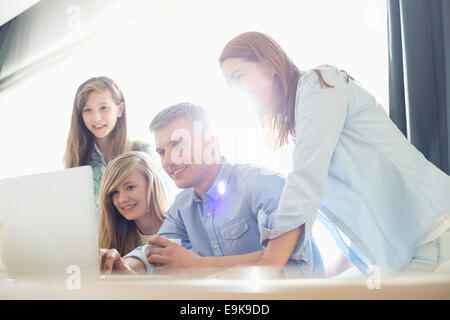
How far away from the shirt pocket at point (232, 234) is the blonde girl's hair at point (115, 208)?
0.42 metres

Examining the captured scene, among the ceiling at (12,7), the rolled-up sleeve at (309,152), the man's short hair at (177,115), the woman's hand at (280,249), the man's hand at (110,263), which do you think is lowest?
the man's hand at (110,263)

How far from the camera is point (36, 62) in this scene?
2.77 meters

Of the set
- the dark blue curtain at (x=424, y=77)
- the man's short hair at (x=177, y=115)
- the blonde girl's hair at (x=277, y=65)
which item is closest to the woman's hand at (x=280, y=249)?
the blonde girl's hair at (x=277, y=65)

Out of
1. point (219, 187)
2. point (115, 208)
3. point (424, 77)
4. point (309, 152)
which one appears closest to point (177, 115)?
point (219, 187)

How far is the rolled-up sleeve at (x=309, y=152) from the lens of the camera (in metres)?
0.92

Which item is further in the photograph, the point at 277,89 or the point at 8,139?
the point at 8,139

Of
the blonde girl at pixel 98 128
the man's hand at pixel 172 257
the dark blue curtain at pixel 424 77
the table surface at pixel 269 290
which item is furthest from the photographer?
the blonde girl at pixel 98 128

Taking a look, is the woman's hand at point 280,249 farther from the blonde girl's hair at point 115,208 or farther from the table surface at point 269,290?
the blonde girl's hair at point 115,208

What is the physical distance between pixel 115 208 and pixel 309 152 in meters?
1.07

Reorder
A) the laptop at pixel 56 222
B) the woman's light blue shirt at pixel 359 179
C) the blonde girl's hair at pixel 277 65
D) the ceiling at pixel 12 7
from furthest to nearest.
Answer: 1. the ceiling at pixel 12 7
2. the blonde girl's hair at pixel 277 65
3. the woman's light blue shirt at pixel 359 179
4. the laptop at pixel 56 222

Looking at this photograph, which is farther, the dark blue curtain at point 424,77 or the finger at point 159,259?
the dark blue curtain at point 424,77
